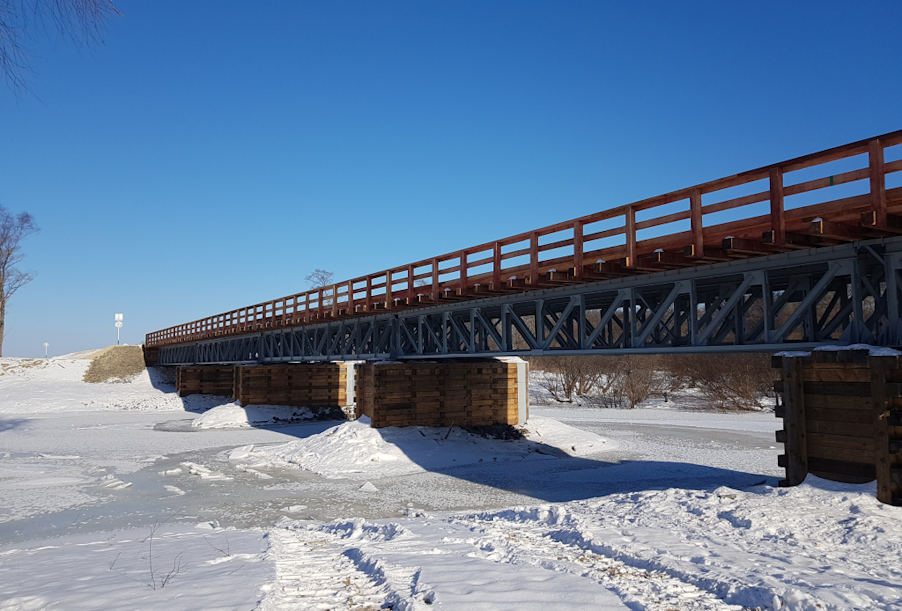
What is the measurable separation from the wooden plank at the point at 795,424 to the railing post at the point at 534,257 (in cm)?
574

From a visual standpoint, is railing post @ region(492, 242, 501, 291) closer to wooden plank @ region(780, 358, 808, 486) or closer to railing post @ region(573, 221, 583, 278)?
railing post @ region(573, 221, 583, 278)

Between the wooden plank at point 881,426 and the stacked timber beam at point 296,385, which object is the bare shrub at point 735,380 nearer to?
the stacked timber beam at point 296,385

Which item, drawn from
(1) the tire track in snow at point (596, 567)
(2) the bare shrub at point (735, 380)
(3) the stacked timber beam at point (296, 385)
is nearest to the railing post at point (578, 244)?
(1) the tire track in snow at point (596, 567)

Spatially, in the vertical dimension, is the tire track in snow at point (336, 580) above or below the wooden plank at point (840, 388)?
below

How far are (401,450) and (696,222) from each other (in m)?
11.8

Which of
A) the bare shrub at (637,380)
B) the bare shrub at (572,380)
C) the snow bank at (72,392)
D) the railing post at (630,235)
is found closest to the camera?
the railing post at (630,235)

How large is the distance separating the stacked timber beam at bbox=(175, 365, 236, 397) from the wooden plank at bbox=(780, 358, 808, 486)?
4116cm

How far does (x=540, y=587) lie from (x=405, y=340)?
16.8 meters

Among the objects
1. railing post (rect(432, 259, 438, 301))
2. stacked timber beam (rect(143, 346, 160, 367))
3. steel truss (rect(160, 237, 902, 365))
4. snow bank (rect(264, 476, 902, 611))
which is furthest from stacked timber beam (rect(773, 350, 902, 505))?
stacked timber beam (rect(143, 346, 160, 367))

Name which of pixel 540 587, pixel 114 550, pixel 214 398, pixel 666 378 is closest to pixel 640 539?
pixel 540 587

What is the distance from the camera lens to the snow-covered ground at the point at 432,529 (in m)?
6.10

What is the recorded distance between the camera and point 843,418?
9.48m

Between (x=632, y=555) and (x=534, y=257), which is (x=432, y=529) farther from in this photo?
(x=534, y=257)

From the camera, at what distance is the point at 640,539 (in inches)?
324
